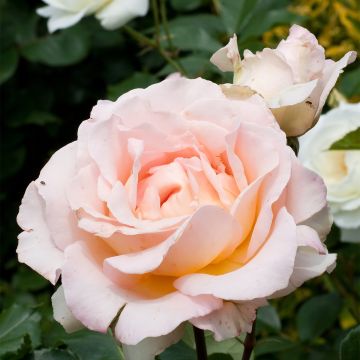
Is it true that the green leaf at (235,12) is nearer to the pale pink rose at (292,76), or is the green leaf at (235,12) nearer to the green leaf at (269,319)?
the green leaf at (269,319)

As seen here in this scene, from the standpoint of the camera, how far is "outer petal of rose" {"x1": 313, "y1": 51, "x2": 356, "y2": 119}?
2.30 ft

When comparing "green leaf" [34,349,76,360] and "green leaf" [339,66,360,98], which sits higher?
"green leaf" [34,349,76,360]

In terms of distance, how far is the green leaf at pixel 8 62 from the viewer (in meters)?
1.90

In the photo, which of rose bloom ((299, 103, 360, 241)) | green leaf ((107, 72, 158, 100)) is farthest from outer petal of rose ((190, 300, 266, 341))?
green leaf ((107, 72, 158, 100))

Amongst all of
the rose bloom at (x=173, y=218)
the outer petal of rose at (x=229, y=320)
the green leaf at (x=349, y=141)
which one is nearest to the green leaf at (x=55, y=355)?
the rose bloom at (x=173, y=218)

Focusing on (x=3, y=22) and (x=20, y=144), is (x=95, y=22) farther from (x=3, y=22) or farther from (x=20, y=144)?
(x=20, y=144)

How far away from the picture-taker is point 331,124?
1.15 m

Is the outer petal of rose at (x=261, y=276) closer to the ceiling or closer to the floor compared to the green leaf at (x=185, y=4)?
closer to the ceiling

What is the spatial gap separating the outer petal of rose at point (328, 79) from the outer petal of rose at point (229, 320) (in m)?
0.19

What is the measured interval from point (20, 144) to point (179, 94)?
5.07 ft

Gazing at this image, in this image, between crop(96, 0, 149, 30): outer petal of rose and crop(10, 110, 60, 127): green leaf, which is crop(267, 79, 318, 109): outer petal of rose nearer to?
crop(96, 0, 149, 30): outer petal of rose

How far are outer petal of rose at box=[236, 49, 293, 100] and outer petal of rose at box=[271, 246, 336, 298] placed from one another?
15cm

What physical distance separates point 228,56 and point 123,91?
0.82m

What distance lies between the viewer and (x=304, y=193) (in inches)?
24.4
